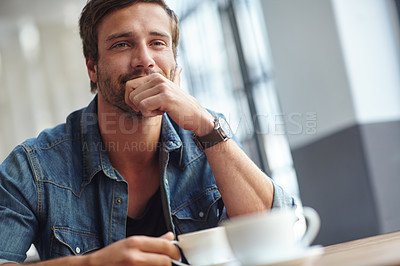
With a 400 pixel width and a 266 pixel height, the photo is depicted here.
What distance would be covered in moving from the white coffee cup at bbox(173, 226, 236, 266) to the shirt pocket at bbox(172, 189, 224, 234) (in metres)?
0.46

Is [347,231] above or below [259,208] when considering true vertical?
below

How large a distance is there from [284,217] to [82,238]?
29.2 inches

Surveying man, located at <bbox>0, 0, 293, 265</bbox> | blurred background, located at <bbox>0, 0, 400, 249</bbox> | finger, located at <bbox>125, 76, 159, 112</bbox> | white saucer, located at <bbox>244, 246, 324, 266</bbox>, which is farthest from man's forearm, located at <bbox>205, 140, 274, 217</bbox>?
blurred background, located at <bbox>0, 0, 400, 249</bbox>

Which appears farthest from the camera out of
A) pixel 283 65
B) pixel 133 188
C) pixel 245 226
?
pixel 283 65

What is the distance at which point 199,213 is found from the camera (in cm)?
123

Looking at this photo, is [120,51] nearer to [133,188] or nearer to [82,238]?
[133,188]

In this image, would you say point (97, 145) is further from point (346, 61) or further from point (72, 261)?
point (346, 61)

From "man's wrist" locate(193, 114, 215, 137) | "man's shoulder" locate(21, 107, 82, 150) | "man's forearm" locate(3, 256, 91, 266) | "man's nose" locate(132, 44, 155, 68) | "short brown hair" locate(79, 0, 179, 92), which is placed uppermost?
"short brown hair" locate(79, 0, 179, 92)

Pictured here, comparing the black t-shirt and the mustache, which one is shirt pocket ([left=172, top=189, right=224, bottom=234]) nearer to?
the black t-shirt

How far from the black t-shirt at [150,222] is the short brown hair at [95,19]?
58 centimetres

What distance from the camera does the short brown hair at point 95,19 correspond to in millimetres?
1444

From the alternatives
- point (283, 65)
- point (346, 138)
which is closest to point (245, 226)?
point (346, 138)

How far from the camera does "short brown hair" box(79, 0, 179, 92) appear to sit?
1.44 meters

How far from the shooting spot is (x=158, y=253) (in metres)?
0.66
